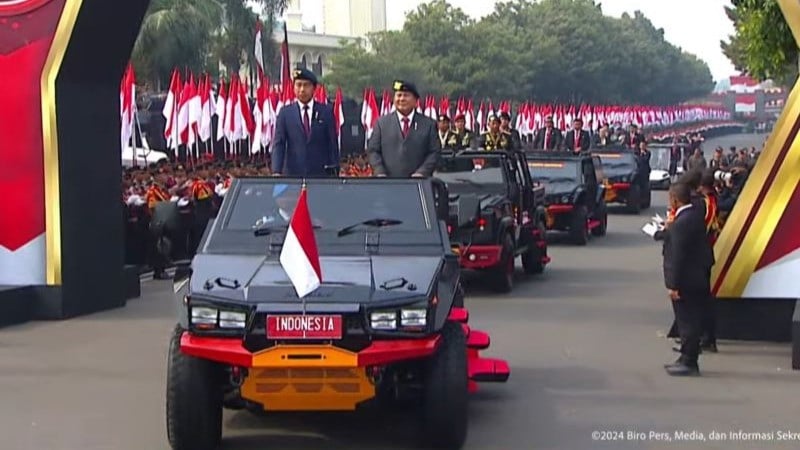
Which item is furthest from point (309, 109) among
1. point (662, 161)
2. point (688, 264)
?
point (662, 161)

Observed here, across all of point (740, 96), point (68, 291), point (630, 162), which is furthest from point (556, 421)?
point (740, 96)

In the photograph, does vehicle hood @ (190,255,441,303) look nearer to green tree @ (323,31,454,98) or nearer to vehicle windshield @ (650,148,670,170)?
vehicle windshield @ (650,148,670,170)

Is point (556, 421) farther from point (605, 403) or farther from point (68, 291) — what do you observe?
point (68, 291)

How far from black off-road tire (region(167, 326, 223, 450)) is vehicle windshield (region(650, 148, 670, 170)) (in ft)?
120

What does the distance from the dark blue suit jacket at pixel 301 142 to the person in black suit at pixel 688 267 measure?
10.1 feet

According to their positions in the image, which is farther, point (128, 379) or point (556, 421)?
point (128, 379)

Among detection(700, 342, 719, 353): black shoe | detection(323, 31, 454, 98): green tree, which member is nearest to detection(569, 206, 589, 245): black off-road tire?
detection(700, 342, 719, 353): black shoe

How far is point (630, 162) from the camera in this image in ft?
105

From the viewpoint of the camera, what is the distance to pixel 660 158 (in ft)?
144

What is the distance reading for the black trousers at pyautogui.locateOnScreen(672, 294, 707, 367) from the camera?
1070 centimetres

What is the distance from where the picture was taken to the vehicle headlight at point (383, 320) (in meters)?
7.87

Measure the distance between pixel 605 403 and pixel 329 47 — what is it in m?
89.4

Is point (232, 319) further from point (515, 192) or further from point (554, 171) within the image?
point (554, 171)

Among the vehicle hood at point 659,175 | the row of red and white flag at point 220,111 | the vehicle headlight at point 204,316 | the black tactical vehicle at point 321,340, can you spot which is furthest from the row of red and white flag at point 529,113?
the vehicle headlight at point 204,316
